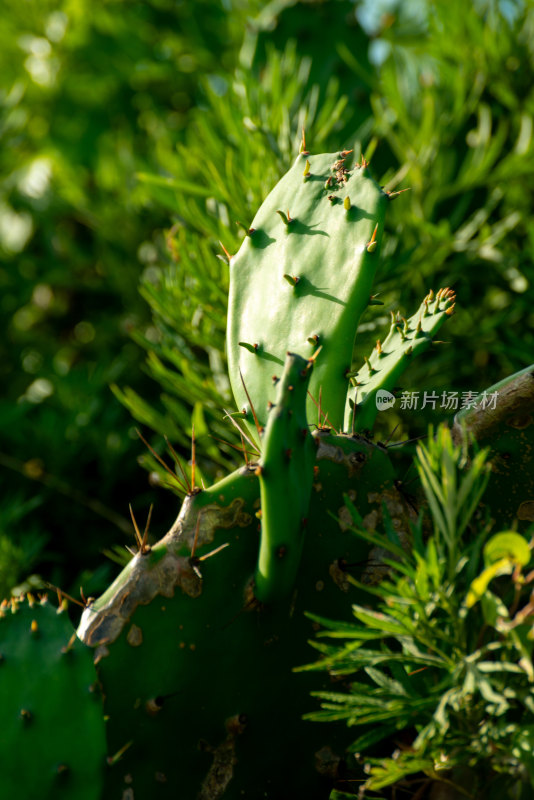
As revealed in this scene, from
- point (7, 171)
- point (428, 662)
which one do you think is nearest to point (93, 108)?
point (7, 171)

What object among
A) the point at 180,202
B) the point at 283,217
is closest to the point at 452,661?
the point at 283,217

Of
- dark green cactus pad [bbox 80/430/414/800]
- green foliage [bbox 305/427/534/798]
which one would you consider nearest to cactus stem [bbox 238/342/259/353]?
dark green cactus pad [bbox 80/430/414/800]

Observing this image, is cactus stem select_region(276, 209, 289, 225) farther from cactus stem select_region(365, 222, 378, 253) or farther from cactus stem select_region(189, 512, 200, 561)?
cactus stem select_region(189, 512, 200, 561)

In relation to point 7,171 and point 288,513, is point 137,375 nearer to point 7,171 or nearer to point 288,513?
point 7,171

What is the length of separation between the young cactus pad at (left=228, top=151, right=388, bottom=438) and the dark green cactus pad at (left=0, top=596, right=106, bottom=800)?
235 mm

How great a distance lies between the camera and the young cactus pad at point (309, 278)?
0.60 m

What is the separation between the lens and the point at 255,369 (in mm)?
623

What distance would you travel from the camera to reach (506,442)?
548 millimetres

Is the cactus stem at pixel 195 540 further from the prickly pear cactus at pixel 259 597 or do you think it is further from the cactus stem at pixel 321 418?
the cactus stem at pixel 321 418

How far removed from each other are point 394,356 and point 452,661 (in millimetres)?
239

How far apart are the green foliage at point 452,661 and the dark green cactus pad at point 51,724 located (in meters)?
0.14

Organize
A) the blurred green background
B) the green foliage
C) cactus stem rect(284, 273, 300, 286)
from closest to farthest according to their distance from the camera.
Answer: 1. the green foliage
2. cactus stem rect(284, 273, 300, 286)
3. the blurred green background

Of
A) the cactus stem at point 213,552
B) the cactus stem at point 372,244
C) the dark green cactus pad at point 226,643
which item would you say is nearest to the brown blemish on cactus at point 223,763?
the dark green cactus pad at point 226,643

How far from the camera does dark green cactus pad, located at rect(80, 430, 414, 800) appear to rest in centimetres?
51
